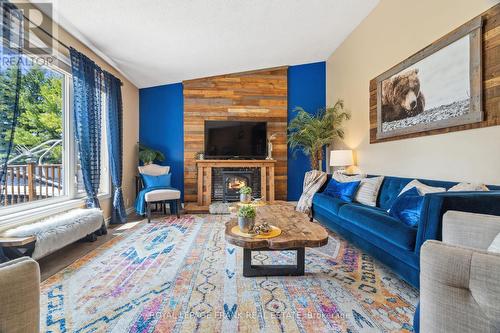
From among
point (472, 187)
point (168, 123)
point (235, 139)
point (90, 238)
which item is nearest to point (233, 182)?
point (235, 139)

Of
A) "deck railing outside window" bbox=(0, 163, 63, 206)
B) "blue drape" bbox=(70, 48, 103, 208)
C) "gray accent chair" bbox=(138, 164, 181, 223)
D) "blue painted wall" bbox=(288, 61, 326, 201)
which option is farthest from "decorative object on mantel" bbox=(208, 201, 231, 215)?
"deck railing outside window" bbox=(0, 163, 63, 206)

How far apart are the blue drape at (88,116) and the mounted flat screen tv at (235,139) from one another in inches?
82.6

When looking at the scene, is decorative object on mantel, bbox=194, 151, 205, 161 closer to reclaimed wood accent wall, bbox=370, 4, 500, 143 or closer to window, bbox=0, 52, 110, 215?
window, bbox=0, 52, 110, 215

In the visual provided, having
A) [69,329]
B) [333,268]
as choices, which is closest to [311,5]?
[333,268]

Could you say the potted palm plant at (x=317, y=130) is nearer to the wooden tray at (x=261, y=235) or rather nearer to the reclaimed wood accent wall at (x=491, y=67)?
the reclaimed wood accent wall at (x=491, y=67)

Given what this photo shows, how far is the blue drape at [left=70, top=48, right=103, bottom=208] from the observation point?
310cm

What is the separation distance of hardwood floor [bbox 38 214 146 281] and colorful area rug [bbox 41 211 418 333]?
0.41 ft

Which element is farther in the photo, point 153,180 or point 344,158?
point 153,180

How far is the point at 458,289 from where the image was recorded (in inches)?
34.9

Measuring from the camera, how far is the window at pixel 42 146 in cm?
252

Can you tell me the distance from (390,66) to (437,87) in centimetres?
96

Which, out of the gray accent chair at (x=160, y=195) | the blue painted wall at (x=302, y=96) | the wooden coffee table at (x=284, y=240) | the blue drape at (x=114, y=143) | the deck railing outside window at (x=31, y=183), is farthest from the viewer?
the blue painted wall at (x=302, y=96)

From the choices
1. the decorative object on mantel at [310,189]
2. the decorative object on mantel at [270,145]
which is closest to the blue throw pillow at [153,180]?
the decorative object on mantel at [270,145]

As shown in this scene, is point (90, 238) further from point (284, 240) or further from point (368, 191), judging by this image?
point (368, 191)
